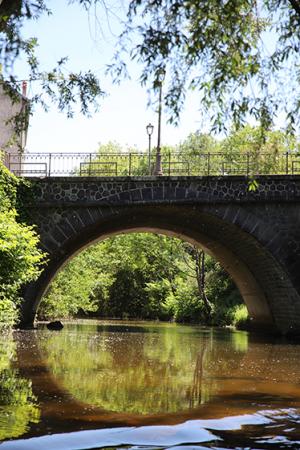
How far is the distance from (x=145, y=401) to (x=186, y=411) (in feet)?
2.05

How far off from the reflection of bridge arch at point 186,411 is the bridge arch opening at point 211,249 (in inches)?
300

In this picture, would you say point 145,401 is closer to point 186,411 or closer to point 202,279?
point 186,411

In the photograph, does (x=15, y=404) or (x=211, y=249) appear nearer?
(x=15, y=404)

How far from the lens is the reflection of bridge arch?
18.0 ft

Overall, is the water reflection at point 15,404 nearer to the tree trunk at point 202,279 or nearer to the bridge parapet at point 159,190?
the bridge parapet at point 159,190

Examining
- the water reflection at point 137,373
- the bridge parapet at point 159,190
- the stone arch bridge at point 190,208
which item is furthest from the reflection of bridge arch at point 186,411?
the bridge parapet at point 159,190

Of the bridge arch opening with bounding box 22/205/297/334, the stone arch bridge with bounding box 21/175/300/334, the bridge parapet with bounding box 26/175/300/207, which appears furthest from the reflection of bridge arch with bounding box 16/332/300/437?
the bridge arch opening with bounding box 22/205/297/334

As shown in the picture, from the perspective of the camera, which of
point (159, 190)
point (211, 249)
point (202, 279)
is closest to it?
point (159, 190)

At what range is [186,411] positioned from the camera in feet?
20.2

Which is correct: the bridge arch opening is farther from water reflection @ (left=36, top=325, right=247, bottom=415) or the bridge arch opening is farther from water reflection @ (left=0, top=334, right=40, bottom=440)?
water reflection @ (left=0, top=334, right=40, bottom=440)

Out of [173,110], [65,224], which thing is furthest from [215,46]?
[65,224]

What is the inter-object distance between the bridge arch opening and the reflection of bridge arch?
25.0 ft

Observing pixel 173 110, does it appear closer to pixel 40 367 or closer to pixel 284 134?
pixel 284 134

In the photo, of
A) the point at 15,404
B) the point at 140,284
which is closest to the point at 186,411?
the point at 15,404
